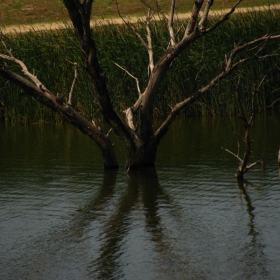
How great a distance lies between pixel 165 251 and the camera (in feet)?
31.0

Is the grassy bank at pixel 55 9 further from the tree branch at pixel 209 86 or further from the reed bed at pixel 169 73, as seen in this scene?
the tree branch at pixel 209 86

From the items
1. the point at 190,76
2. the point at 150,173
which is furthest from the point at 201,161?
the point at 190,76

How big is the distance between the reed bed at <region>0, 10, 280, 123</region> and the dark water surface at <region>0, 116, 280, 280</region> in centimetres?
366

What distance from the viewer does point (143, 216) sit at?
11250mm

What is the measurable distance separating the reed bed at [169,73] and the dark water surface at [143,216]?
366 centimetres

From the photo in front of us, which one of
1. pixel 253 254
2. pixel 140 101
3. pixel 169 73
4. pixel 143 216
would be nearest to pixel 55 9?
pixel 169 73

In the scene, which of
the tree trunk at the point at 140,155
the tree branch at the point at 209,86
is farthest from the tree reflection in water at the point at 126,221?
Result: the tree branch at the point at 209,86

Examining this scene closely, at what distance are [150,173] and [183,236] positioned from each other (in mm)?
4395

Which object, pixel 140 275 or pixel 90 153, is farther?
pixel 90 153

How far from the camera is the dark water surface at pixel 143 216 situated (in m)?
8.95

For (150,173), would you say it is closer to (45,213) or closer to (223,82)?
(45,213)

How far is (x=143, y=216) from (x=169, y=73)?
34.6ft

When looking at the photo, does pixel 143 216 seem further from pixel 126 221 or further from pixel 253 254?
pixel 253 254

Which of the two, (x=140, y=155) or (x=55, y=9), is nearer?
(x=140, y=155)
